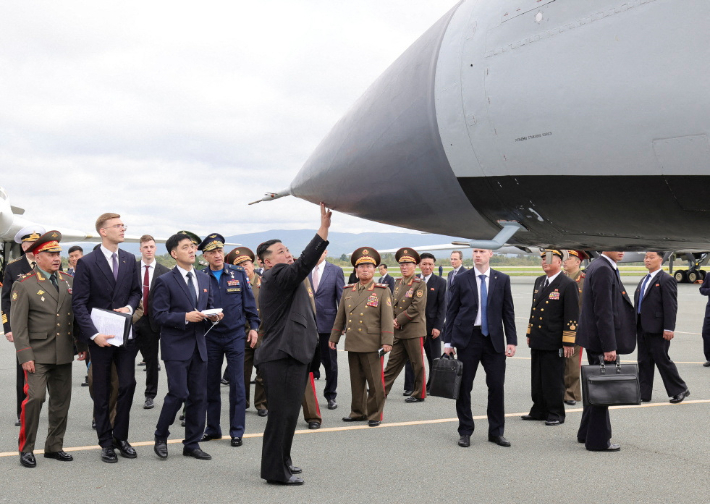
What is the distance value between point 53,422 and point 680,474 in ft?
14.3

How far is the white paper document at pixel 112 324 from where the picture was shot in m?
4.33

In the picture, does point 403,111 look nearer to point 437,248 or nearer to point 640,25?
point 640,25

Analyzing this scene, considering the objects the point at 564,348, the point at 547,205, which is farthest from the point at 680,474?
the point at 547,205

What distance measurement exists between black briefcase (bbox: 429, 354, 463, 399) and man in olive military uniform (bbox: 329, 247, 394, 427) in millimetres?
781

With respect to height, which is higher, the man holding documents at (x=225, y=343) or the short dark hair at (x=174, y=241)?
the short dark hair at (x=174, y=241)

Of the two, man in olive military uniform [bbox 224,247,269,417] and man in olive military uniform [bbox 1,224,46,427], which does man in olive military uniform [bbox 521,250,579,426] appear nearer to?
man in olive military uniform [bbox 224,247,269,417]

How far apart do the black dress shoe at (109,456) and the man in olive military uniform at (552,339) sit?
11.6 ft

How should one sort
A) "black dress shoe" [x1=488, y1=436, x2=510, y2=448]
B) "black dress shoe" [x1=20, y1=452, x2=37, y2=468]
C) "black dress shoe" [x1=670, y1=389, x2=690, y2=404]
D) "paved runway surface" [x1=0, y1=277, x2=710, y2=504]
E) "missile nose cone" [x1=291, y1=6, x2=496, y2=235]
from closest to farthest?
1. "missile nose cone" [x1=291, y1=6, x2=496, y2=235]
2. "paved runway surface" [x1=0, y1=277, x2=710, y2=504]
3. "black dress shoe" [x1=20, y1=452, x2=37, y2=468]
4. "black dress shoe" [x1=488, y1=436, x2=510, y2=448]
5. "black dress shoe" [x1=670, y1=389, x2=690, y2=404]

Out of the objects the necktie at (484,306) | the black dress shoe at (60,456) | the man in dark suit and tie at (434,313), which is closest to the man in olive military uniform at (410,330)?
the man in dark suit and tie at (434,313)

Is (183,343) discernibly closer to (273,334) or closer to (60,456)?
(273,334)

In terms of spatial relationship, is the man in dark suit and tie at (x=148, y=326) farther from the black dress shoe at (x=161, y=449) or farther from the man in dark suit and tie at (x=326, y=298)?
the man in dark suit and tie at (x=326, y=298)

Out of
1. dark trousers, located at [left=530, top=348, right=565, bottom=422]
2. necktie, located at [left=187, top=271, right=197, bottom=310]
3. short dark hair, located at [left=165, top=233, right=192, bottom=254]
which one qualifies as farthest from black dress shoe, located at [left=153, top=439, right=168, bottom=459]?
dark trousers, located at [left=530, top=348, right=565, bottom=422]

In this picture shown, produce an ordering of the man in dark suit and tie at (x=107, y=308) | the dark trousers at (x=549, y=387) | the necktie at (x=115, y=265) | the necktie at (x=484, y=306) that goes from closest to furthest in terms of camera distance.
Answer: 1. the man in dark suit and tie at (x=107, y=308)
2. the necktie at (x=115, y=265)
3. the necktie at (x=484, y=306)
4. the dark trousers at (x=549, y=387)

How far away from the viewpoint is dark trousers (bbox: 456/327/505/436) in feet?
16.0
